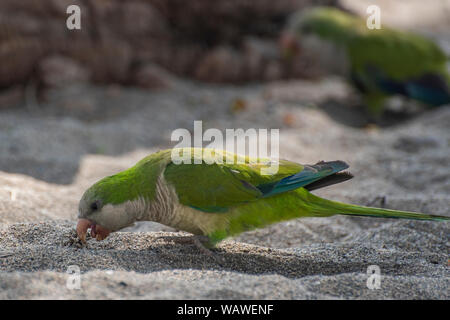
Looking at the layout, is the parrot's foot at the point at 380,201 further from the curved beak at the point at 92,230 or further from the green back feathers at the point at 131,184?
the curved beak at the point at 92,230

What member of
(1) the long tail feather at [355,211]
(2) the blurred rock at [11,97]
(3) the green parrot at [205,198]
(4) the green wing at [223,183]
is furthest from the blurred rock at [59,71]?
(1) the long tail feather at [355,211]

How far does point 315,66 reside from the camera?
705 centimetres

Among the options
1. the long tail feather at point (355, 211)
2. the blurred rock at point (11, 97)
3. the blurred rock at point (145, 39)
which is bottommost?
the long tail feather at point (355, 211)

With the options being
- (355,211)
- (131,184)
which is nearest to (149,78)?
(131,184)

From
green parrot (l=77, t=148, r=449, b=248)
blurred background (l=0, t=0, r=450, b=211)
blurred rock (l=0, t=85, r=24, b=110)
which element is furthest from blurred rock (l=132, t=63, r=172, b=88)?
green parrot (l=77, t=148, r=449, b=248)

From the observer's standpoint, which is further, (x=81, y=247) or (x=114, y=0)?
(x=114, y=0)

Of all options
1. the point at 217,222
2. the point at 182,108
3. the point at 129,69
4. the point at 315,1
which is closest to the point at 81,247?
the point at 217,222

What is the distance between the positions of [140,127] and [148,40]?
1.56 m

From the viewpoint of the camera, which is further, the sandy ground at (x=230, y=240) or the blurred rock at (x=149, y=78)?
the blurred rock at (x=149, y=78)

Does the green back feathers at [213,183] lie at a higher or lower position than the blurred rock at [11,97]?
lower

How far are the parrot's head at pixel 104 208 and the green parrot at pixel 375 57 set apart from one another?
4248 millimetres

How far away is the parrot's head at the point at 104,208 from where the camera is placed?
2596 mm
